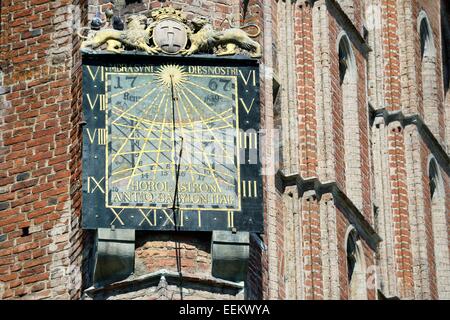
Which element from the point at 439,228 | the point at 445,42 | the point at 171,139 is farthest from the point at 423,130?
the point at 171,139

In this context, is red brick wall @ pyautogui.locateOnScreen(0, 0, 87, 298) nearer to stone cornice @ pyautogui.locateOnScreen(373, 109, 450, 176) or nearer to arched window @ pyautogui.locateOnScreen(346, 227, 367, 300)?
arched window @ pyautogui.locateOnScreen(346, 227, 367, 300)

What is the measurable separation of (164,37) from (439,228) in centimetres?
1137

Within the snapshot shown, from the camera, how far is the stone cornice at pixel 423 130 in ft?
Result: 163

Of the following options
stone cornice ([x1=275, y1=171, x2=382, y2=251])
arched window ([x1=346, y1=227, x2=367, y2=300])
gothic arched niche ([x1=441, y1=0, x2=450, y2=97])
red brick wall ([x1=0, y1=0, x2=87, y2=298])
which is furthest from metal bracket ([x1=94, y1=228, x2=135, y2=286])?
gothic arched niche ([x1=441, y1=0, x2=450, y2=97])

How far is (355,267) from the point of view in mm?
45781

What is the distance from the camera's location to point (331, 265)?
44219mm

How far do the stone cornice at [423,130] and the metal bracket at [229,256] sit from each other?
406 inches

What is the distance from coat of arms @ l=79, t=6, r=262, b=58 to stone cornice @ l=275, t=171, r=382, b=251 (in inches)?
155

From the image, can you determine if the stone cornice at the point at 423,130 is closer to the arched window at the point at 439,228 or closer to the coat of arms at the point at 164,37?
the arched window at the point at 439,228

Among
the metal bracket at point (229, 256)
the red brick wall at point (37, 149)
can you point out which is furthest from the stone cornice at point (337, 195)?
the metal bracket at point (229, 256)

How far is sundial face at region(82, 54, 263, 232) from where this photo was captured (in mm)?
39219

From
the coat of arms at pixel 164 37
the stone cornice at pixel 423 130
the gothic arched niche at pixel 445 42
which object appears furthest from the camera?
the gothic arched niche at pixel 445 42

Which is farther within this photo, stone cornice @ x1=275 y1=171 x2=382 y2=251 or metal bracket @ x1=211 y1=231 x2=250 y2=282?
stone cornice @ x1=275 y1=171 x2=382 y2=251
